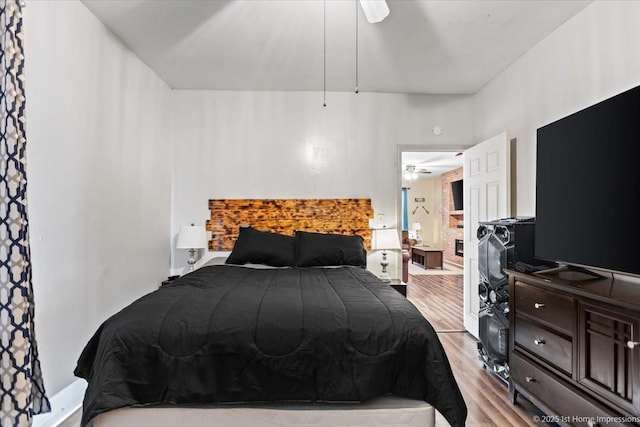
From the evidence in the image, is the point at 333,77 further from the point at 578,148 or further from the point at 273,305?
the point at 273,305

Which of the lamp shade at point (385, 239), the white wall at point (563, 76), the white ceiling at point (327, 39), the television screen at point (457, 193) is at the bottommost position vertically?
the lamp shade at point (385, 239)

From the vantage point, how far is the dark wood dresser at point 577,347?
63.6 inches

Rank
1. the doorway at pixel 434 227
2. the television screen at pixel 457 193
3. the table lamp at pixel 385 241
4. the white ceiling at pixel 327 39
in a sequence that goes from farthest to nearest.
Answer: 1. the television screen at pixel 457 193
2. the doorway at pixel 434 227
3. the table lamp at pixel 385 241
4. the white ceiling at pixel 327 39

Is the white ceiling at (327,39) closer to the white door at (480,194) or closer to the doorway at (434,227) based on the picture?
the white door at (480,194)

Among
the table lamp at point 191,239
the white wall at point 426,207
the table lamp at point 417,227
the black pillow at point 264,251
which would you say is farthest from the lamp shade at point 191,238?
the white wall at point 426,207

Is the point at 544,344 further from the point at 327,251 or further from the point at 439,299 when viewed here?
the point at 439,299

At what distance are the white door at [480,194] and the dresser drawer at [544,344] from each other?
121 cm

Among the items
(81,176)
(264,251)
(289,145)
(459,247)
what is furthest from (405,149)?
(459,247)

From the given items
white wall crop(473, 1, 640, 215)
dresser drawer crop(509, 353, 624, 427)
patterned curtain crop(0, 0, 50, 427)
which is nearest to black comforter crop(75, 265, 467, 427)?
patterned curtain crop(0, 0, 50, 427)

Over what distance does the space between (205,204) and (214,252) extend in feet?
1.83

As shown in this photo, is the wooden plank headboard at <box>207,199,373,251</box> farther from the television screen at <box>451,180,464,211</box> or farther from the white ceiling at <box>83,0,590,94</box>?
the television screen at <box>451,180,464,211</box>

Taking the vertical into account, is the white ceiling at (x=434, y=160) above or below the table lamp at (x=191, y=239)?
above

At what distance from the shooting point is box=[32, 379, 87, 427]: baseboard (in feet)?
7.07

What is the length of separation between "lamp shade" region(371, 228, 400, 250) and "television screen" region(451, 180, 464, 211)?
5918mm
